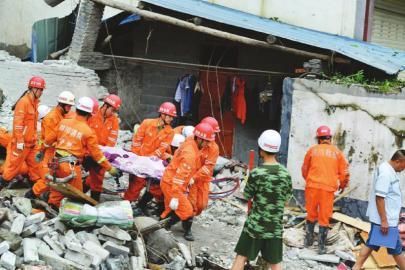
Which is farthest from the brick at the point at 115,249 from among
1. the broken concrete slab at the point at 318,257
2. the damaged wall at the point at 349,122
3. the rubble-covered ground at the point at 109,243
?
the damaged wall at the point at 349,122

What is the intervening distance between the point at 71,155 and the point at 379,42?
8262 millimetres

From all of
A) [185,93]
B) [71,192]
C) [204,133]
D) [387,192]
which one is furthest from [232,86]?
[387,192]

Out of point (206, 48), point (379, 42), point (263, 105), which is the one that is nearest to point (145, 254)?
point (263, 105)

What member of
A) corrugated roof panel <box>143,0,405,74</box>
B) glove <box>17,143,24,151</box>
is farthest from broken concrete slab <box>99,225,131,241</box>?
corrugated roof panel <box>143,0,405,74</box>

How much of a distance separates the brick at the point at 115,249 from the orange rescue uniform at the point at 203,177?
1646 mm

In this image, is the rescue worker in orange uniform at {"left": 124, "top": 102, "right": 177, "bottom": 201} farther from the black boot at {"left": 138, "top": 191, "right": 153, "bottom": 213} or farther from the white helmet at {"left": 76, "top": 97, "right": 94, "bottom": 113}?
the white helmet at {"left": 76, "top": 97, "right": 94, "bottom": 113}

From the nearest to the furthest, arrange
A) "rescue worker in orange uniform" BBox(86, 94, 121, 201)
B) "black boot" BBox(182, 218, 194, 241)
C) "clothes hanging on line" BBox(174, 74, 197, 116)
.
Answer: "black boot" BBox(182, 218, 194, 241), "rescue worker in orange uniform" BBox(86, 94, 121, 201), "clothes hanging on line" BBox(174, 74, 197, 116)

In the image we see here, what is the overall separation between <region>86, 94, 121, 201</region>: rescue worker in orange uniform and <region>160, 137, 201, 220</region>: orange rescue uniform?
1215mm

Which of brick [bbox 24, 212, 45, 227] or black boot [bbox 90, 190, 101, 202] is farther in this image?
black boot [bbox 90, 190, 101, 202]

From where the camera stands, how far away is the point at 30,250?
591 cm

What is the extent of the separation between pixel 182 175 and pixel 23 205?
6.36 ft

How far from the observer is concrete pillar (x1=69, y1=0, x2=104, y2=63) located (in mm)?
11609

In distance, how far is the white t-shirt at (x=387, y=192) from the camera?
652 centimetres

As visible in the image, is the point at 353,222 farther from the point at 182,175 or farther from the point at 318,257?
the point at 182,175
